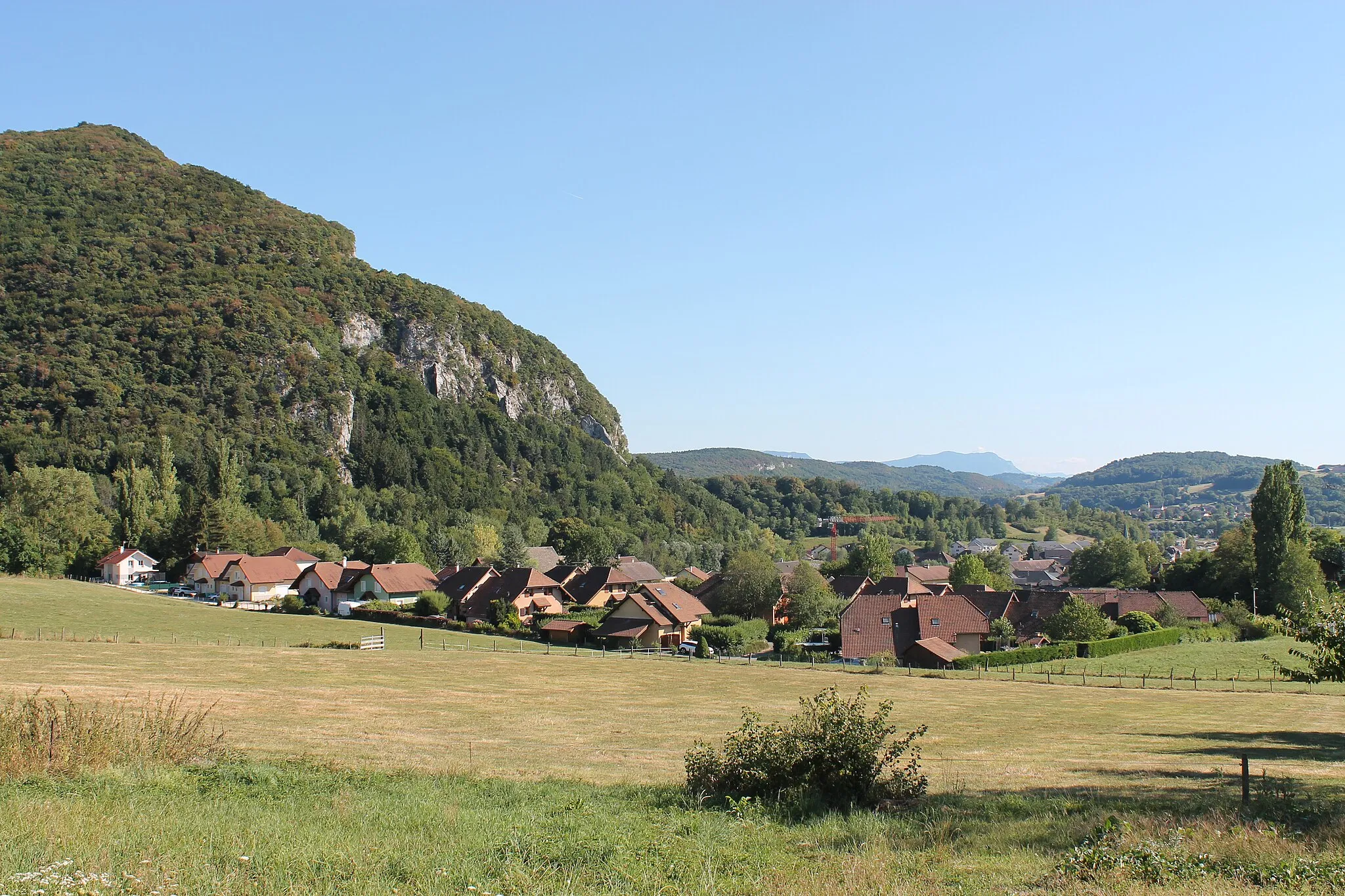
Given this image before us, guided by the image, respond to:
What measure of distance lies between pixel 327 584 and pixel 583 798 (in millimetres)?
74149

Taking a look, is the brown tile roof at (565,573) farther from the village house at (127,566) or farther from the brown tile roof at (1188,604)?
the brown tile roof at (1188,604)

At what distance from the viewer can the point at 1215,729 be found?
2691 cm

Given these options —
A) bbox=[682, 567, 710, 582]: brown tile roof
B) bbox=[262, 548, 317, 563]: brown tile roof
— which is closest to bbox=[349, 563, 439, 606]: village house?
bbox=[262, 548, 317, 563]: brown tile roof

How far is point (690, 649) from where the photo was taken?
6531 centimetres

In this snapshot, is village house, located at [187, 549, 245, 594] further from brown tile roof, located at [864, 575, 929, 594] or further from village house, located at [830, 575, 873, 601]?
brown tile roof, located at [864, 575, 929, 594]

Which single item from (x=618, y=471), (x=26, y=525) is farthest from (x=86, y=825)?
(x=618, y=471)

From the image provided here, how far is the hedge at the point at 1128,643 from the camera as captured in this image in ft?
184

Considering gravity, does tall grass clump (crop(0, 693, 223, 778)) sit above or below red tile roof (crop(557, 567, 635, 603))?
above

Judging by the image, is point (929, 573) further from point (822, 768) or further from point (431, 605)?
point (822, 768)

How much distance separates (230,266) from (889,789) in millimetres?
190906

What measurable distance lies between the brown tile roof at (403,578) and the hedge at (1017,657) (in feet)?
157

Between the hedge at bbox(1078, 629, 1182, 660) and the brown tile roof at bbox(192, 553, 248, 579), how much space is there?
71725mm

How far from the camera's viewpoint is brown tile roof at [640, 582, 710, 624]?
70.4m

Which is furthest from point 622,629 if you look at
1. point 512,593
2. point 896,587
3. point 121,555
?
point 121,555
